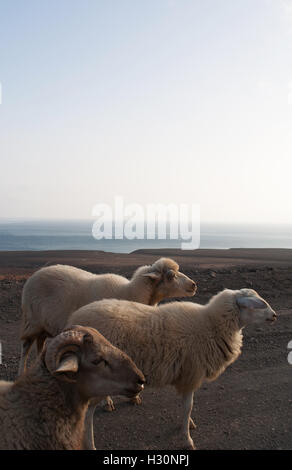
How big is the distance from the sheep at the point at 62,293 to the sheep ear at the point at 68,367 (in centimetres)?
361

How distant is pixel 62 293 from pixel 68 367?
4003mm

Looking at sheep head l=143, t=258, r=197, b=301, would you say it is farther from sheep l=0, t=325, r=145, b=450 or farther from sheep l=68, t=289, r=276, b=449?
sheep l=0, t=325, r=145, b=450

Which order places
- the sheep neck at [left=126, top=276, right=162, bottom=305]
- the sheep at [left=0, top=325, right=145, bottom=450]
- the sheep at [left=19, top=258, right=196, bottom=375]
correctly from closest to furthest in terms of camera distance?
the sheep at [left=0, top=325, right=145, bottom=450] < the sheep at [left=19, top=258, right=196, bottom=375] < the sheep neck at [left=126, top=276, right=162, bottom=305]

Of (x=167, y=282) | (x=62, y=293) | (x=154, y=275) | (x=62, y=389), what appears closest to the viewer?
(x=62, y=389)

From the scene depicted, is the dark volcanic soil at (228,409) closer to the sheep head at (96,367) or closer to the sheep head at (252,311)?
the sheep head at (252,311)

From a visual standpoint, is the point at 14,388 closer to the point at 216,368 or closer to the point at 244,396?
the point at 216,368

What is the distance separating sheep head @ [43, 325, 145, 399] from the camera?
3697 mm

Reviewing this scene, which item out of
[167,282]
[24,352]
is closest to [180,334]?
[167,282]

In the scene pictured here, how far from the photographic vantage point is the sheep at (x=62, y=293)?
7.25 meters

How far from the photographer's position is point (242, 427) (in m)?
5.72

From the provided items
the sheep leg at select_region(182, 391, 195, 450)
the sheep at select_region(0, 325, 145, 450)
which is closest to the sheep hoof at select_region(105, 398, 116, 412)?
the sheep leg at select_region(182, 391, 195, 450)

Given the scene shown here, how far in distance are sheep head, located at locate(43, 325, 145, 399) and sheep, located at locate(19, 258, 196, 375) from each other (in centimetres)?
345

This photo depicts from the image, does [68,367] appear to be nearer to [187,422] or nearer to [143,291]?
[187,422]

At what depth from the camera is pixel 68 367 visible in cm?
342
